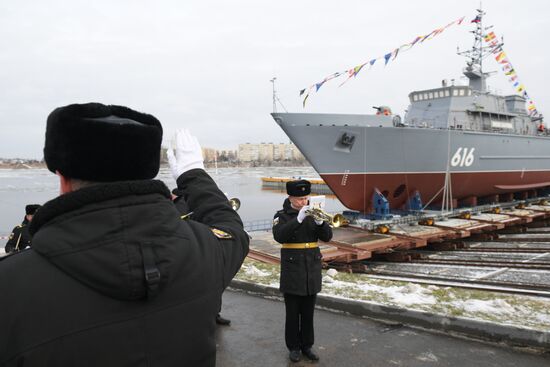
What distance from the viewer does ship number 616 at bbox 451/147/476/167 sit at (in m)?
16.1

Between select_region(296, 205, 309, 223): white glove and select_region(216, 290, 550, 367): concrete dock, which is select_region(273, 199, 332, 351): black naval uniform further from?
select_region(216, 290, 550, 367): concrete dock

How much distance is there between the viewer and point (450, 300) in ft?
16.1

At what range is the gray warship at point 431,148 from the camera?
13.7 meters

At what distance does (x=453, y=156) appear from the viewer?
16.0m

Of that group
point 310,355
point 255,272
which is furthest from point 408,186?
point 310,355

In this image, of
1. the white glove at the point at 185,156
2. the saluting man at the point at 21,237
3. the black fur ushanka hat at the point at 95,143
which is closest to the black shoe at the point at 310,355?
the white glove at the point at 185,156

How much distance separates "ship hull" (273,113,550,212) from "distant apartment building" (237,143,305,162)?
532 ft

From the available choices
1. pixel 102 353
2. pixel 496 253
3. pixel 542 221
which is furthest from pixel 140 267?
pixel 542 221

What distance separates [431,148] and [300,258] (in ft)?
41.7

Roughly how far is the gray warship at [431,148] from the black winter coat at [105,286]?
12471 millimetres

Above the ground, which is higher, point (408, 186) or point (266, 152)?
point (266, 152)

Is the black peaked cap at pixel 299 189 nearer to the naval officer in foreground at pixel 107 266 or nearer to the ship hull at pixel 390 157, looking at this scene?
the naval officer in foreground at pixel 107 266

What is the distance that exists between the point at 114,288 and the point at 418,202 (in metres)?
15.1

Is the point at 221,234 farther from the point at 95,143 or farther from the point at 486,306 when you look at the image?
the point at 486,306
